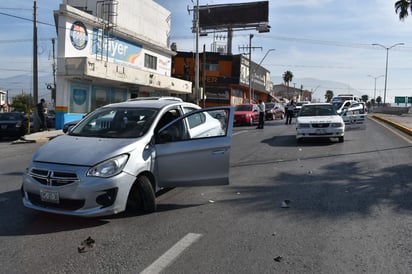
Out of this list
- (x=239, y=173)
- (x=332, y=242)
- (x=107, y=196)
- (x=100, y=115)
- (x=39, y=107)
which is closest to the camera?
(x=332, y=242)

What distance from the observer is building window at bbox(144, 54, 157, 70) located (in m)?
33.4

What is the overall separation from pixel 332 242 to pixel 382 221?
4.07 ft

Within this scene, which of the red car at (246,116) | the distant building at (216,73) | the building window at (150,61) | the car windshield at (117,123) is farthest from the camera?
the distant building at (216,73)

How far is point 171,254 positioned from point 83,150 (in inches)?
78.2

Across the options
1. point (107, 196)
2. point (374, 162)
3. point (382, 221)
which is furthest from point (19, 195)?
point (374, 162)

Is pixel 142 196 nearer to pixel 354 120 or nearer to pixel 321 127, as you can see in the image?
pixel 321 127

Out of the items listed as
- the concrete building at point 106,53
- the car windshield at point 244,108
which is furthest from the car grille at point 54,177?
the car windshield at point 244,108

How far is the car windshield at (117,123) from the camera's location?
6336 millimetres

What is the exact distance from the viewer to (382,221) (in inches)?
223

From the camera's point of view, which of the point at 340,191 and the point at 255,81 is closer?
the point at 340,191


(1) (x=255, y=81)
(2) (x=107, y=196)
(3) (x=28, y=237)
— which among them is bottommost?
(3) (x=28, y=237)

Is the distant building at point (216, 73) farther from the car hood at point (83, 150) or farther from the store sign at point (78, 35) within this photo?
the car hood at point (83, 150)

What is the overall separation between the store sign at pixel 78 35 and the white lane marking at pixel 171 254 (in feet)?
70.0

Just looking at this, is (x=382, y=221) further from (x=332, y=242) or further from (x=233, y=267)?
(x=233, y=267)
